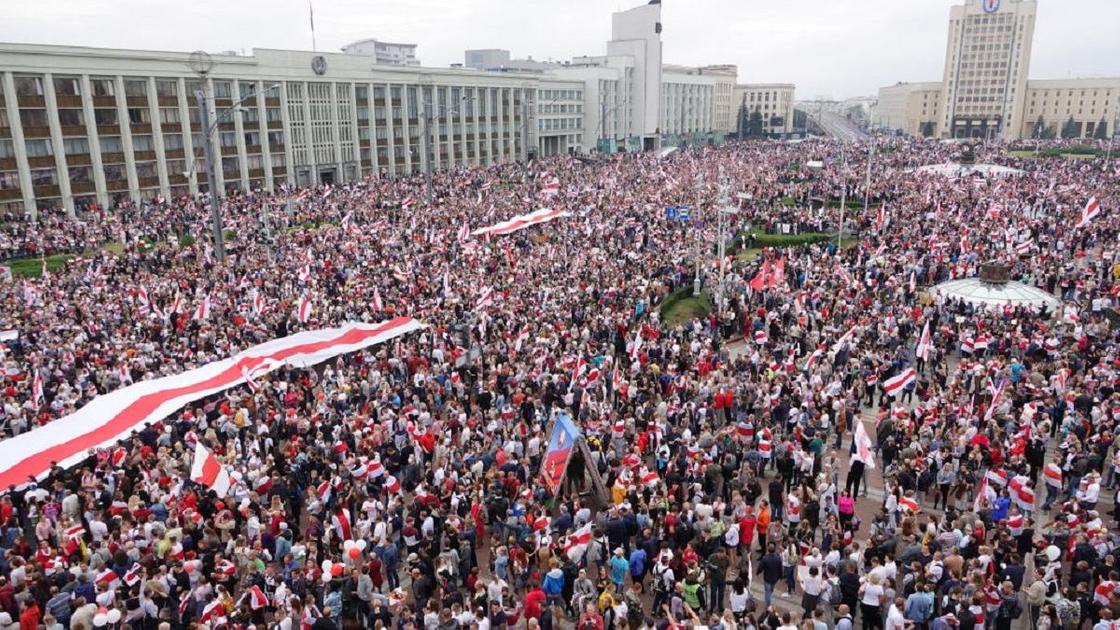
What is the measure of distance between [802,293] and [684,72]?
128m

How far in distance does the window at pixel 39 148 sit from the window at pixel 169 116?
7.61 meters

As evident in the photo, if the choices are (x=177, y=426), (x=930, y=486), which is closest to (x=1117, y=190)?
(x=930, y=486)

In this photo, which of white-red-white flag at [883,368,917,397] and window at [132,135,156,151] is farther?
window at [132,135,156,151]

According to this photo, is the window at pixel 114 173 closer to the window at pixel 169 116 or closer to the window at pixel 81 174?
the window at pixel 81 174

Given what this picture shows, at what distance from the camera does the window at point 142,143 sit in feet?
178

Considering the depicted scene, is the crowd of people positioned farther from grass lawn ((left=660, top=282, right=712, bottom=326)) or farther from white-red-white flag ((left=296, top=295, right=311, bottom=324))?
white-red-white flag ((left=296, top=295, right=311, bottom=324))

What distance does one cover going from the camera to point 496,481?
1379cm

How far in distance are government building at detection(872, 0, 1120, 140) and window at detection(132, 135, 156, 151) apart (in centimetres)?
14145

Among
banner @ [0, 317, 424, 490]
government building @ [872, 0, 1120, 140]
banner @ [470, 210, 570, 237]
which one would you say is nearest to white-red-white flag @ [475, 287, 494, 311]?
banner @ [0, 317, 424, 490]

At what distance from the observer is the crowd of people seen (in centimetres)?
1106

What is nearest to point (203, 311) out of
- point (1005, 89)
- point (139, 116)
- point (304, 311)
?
point (304, 311)

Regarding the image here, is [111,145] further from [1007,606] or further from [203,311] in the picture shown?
[1007,606]

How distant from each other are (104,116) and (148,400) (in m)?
44.0

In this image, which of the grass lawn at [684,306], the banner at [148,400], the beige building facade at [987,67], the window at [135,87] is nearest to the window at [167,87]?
the window at [135,87]
